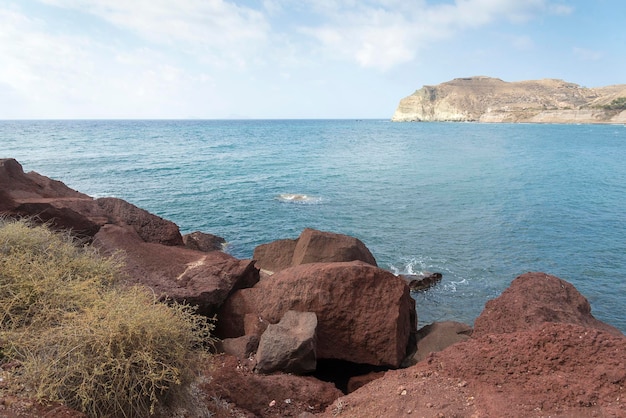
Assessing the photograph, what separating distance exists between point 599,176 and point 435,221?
935 inches

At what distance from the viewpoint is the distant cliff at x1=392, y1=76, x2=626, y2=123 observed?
472 ft

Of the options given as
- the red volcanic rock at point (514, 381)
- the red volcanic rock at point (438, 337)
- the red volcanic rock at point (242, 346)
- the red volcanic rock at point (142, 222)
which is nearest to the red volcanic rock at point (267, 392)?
the red volcanic rock at point (242, 346)

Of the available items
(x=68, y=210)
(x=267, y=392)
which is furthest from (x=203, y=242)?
(x=267, y=392)

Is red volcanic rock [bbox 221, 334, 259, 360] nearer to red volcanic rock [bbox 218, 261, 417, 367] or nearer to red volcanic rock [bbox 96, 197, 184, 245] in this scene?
red volcanic rock [bbox 218, 261, 417, 367]

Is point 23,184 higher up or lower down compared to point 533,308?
higher up

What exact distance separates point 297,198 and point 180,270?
749 inches

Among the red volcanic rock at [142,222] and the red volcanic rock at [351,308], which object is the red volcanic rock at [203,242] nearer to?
the red volcanic rock at [142,222]

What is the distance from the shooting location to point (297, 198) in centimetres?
2806

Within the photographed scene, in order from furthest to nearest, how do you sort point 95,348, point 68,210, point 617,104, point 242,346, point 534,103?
point 534,103
point 617,104
point 68,210
point 242,346
point 95,348

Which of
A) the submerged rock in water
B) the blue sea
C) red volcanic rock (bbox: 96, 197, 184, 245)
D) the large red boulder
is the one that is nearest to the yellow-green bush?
the large red boulder

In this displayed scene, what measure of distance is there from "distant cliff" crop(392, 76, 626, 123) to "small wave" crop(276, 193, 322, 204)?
143m

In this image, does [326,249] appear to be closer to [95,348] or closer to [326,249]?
[326,249]

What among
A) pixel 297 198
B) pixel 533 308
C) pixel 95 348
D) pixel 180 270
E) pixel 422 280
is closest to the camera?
pixel 95 348

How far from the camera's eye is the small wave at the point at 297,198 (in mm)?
27266
